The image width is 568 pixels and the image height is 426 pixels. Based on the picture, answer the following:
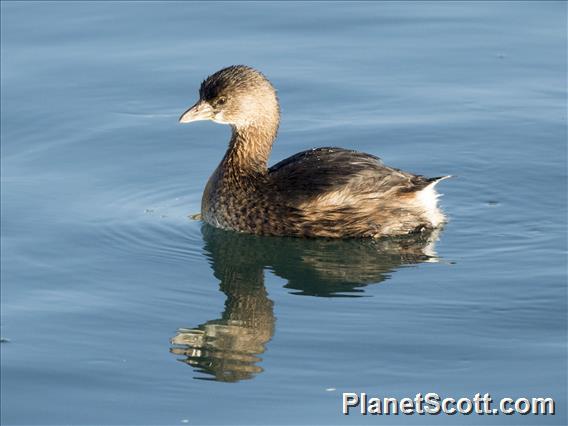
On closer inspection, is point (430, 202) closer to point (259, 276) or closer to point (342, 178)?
point (342, 178)

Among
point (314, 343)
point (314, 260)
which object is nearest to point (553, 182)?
point (314, 260)

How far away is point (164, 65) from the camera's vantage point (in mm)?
14070

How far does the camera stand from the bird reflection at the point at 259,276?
29.0 feet

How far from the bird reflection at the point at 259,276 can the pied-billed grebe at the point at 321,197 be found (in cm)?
10

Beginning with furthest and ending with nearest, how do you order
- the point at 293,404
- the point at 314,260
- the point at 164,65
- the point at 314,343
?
the point at 164,65 → the point at 314,260 → the point at 314,343 → the point at 293,404

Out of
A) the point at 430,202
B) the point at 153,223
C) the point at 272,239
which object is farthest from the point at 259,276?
the point at 430,202

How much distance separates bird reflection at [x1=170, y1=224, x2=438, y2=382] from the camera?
8844 mm

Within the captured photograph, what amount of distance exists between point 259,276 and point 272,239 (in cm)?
79

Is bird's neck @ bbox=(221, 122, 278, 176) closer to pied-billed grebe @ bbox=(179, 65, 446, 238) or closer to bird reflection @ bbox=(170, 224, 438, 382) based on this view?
pied-billed grebe @ bbox=(179, 65, 446, 238)

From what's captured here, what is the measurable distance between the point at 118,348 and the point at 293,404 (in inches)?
54.0

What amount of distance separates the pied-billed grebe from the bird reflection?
96 millimetres

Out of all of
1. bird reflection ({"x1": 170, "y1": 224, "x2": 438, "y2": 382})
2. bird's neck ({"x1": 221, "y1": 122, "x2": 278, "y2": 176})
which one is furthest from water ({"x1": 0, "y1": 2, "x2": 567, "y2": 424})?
bird's neck ({"x1": 221, "y1": 122, "x2": 278, "y2": 176})

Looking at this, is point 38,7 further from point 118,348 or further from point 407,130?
point 118,348

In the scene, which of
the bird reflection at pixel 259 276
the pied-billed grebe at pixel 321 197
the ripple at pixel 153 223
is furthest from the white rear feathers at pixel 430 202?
the ripple at pixel 153 223
